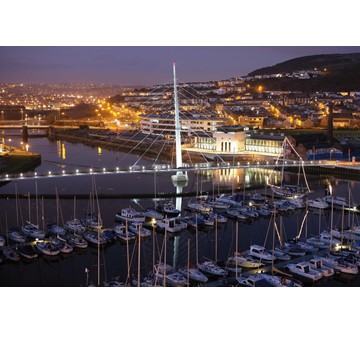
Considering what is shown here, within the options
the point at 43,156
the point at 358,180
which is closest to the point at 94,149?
the point at 43,156

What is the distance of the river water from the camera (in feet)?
12.7

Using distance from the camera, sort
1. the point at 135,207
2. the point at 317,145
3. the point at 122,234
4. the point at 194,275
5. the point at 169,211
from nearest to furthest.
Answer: the point at 194,275, the point at 122,234, the point at 169,211, the point at 135,207, the point at 317,145

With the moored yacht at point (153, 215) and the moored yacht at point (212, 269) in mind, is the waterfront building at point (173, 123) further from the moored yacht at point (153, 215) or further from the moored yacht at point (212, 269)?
the moored yacht at point (212, 269)

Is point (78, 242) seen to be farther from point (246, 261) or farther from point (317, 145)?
point (317, 145)

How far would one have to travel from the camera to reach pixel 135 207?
5789 mm

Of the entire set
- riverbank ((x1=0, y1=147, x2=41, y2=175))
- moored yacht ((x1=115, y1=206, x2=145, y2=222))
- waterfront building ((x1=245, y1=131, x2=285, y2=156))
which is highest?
waterfront building ((x1=245, y1=131, x2=285, y2=156))

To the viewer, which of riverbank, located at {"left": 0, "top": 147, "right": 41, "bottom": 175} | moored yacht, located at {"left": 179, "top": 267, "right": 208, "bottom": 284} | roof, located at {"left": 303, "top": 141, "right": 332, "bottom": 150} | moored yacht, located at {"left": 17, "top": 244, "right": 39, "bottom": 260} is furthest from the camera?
roof, located at {"left": 303, "top": 141, "right": 332, "bottom": 150}

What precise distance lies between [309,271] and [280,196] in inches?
97.8

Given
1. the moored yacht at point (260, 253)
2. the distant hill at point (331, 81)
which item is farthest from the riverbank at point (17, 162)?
the distant hill at point (331, 81)

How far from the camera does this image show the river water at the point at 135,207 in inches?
152

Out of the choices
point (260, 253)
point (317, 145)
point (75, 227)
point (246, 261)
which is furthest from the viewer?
point (317, 145)

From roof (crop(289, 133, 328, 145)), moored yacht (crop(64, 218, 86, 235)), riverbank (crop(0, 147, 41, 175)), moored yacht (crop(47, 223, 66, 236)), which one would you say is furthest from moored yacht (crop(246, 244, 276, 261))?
roof (crop(289, 133, 328, 145))

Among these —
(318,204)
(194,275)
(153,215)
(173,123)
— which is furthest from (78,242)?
(173,123)

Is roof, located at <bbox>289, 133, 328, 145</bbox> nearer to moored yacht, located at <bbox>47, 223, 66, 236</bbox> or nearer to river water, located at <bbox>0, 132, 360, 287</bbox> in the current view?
river water, located at <bbox>0, 132, 360, 287</bbox>
